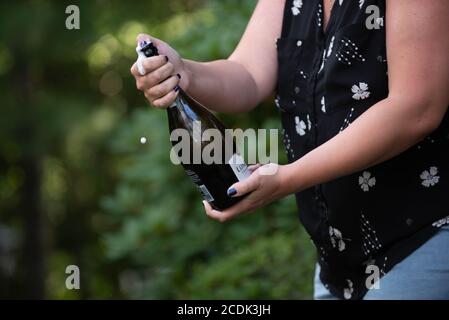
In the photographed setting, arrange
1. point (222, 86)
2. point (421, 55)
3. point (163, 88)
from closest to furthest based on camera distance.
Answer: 1. point (421, 55)
2. point (163, 88)
3. point (222, 86)

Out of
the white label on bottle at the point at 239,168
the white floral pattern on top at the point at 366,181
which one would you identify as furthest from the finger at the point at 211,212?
the white floral pattern on top at the point at 366,181

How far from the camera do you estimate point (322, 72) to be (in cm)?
216

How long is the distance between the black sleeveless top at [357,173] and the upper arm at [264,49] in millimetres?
92

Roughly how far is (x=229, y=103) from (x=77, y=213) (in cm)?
959

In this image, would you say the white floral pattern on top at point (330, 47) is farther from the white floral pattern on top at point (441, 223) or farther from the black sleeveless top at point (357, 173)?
the white floral pattern on top at point (441, 223)

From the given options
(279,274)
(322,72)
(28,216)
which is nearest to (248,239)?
(279,274)

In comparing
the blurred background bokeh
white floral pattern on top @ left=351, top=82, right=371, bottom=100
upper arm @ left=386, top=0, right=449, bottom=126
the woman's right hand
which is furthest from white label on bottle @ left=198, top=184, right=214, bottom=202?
the blurred background bokeh

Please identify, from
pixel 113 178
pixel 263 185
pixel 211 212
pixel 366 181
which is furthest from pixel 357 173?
pixel 113 178

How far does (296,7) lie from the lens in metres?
2.39

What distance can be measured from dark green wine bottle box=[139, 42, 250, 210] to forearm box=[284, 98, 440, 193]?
9.8 inches

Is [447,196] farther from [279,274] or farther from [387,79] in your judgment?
[279,274]

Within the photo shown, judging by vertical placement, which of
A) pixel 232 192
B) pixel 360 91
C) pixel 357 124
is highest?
pixel 360 91

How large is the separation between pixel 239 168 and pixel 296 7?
1.91 ft

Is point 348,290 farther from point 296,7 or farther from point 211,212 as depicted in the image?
point 296,7
